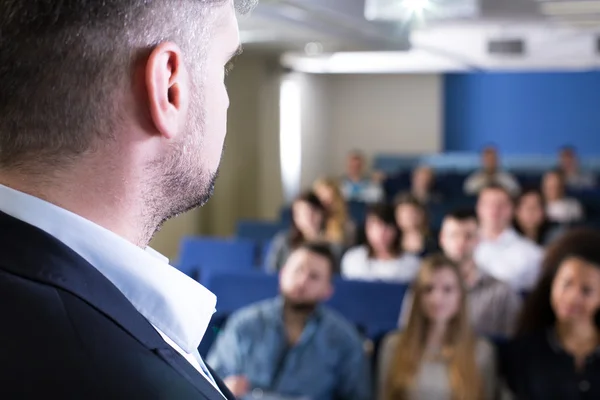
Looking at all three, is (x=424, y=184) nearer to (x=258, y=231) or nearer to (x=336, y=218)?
(x=258, y=231)

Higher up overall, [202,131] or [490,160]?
[202,131]

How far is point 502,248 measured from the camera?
5.05 metres

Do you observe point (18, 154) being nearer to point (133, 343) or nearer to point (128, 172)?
point (128, 172)

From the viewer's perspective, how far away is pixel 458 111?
15.6 metres

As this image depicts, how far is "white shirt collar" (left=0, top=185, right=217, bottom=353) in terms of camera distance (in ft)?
1.90

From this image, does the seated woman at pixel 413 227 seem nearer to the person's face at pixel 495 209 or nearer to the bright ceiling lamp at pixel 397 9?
the person's face at pixel 495 209

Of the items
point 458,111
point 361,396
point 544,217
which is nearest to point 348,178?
point 544,217

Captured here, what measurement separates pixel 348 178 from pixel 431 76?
551cm

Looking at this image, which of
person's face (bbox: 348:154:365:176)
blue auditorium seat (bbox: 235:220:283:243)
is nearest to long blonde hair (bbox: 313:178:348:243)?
blue auditorium seat (bbox: 235:220:283:243)

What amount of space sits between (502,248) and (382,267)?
0.75 metres

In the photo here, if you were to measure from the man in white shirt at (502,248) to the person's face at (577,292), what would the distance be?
189 centimetres

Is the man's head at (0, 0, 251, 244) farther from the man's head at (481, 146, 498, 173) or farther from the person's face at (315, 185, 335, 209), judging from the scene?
the man's head at (481, 146, 498, 173)

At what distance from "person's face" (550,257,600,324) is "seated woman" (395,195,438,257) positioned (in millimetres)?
2050

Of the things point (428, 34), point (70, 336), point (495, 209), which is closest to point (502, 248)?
point (495, 209)
